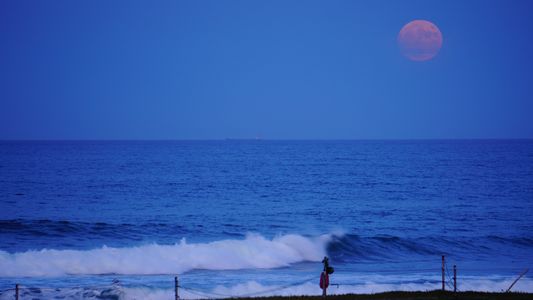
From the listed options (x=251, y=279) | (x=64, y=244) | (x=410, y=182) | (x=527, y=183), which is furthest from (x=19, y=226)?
(x=527, y=183)

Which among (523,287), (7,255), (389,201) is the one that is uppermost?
(389,201)

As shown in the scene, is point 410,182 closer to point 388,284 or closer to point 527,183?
point 527,183

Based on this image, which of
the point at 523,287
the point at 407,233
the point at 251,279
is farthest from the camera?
the point at 407,233

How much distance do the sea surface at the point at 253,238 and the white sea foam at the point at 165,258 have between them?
0.09 m

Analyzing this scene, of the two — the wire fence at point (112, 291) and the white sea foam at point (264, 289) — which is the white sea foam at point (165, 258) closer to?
the wire fence at point (112, 291)

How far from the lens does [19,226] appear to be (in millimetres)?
40219

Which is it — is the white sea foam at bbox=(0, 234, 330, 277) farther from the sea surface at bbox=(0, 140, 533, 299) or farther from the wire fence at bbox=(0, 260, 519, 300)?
the wire fence at bbox=(0, 260, 519, 300)

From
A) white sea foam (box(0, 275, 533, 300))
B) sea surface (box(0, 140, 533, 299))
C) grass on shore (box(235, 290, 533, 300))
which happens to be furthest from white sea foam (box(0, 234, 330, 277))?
grass on shore (box(235, 290, 533, 300))

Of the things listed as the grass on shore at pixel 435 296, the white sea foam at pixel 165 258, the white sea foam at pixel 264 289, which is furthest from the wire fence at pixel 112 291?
the white sea foam at pixel 165 258

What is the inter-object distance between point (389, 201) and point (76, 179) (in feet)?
137

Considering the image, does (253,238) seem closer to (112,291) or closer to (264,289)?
(264,289)

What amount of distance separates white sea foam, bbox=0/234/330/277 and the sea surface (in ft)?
0.30

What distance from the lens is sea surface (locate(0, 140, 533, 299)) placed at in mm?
25078

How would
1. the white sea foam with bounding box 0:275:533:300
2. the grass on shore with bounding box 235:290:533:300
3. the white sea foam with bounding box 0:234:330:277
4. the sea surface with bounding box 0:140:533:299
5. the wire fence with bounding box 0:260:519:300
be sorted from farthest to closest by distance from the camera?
1. the white sea foam with bounding box 0:234:330:277
2. the sea surface with bounding box 0:140:533:299
3. the white sea foam with bounding box 0:275:533:300
4. the wire fence with bounding box 0:260:519:300
5. the grass on shore with bounding box 235:290:533:300
